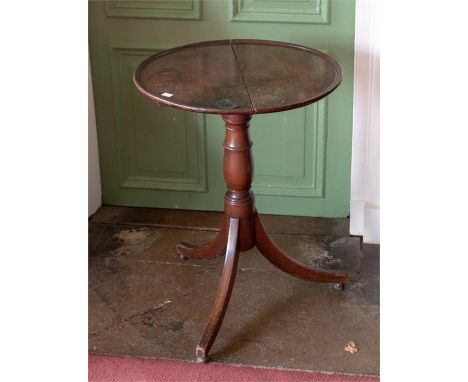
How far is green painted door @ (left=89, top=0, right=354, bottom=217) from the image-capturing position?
115 inches

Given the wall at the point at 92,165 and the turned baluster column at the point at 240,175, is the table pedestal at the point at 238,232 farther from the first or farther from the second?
the wall at the point at 92,165


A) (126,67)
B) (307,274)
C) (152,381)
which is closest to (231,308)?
(307,274)

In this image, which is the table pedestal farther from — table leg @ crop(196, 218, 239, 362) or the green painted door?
the green painted door

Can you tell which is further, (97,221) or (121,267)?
(97,221)

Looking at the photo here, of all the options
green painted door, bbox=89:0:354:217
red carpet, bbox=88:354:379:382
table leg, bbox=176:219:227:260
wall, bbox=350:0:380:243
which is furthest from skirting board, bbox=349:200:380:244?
red carpet, bbox=88:354:379:382

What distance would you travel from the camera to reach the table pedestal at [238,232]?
2.46 meters

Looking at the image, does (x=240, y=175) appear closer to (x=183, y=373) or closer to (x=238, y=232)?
(x=238, y=232)

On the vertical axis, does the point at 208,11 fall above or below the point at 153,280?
above

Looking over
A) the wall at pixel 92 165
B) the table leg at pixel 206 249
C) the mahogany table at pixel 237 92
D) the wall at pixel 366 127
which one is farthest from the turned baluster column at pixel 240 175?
the wall at pixel 92 165

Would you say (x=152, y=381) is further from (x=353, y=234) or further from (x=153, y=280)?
(x=353, y=234)

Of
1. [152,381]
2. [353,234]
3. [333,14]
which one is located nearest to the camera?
[152,381]

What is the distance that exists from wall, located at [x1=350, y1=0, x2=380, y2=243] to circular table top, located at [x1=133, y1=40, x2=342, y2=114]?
266mm

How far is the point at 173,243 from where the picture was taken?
122 inches

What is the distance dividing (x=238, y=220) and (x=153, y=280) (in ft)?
1.55
